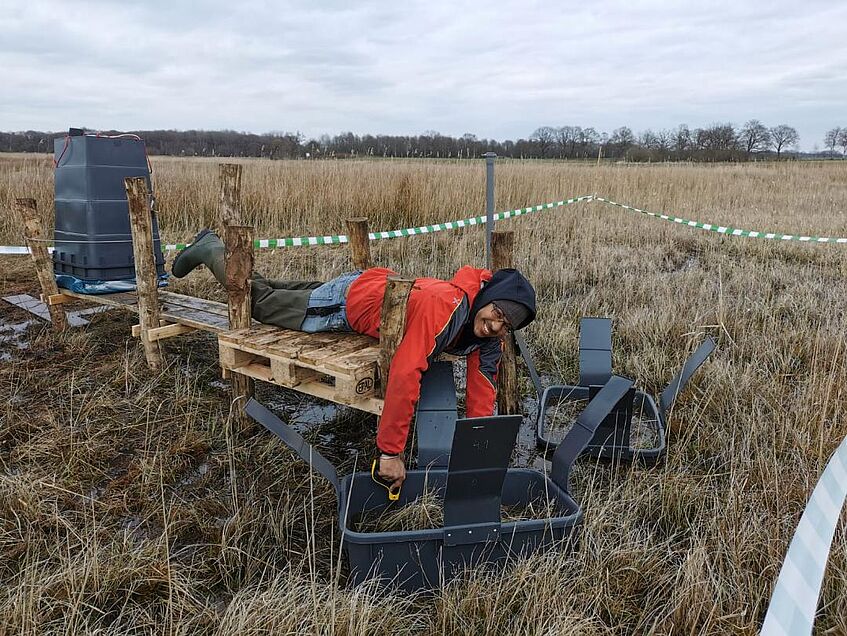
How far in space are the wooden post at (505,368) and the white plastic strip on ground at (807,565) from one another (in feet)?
5.82

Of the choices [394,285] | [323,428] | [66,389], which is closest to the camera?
[394,285]

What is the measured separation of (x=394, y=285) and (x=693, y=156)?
3142 centimetres

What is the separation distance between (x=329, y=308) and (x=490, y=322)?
3.61ft

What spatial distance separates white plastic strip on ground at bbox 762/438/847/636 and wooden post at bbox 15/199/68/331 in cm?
535

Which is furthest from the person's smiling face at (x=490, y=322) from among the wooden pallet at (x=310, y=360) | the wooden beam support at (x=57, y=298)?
the wooden beam support at (x=57, y=298)

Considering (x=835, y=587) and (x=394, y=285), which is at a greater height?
(x=394, y=285)

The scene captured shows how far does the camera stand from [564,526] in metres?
2.32

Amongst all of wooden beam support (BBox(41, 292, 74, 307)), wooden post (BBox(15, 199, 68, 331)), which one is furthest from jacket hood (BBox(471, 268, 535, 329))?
wooden post (BBox(15, 199, 68, 331))

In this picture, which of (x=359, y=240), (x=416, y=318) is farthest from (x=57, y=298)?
(x=416, y=318)

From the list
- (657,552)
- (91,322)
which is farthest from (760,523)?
(91,322)

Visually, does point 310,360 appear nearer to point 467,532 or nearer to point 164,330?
point 467,532

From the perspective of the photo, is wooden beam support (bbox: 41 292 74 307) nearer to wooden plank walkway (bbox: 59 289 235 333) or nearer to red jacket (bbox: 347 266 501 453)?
wooden plank walkway (bbox: 59 289 235 333)

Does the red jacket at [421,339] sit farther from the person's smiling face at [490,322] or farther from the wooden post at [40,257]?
the wooden post at [40,257]

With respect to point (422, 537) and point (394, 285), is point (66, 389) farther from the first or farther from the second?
point (422, 537)
